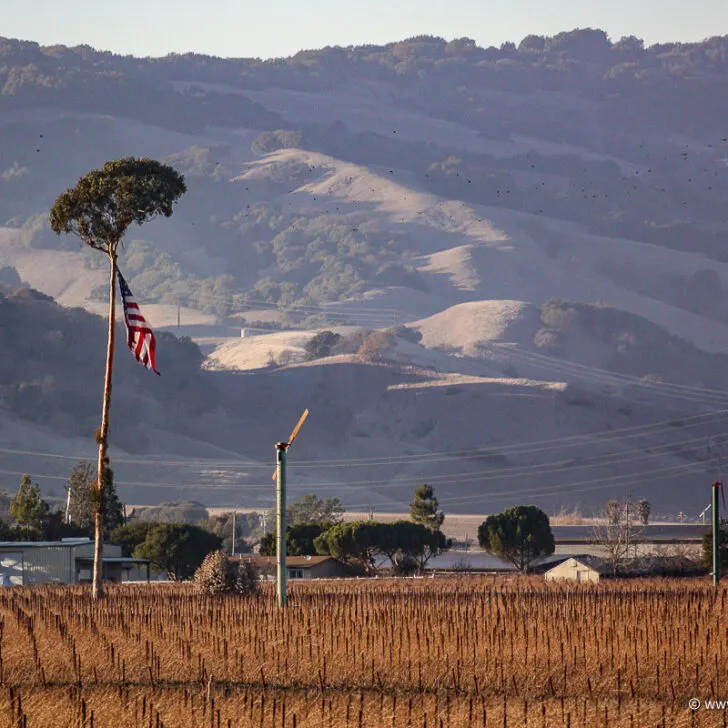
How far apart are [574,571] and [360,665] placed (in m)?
63.9

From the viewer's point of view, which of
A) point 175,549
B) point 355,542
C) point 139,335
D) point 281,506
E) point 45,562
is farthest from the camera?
point 355,542

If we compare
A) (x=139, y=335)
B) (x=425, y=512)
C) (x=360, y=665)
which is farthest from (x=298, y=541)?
(x=360, y=665)

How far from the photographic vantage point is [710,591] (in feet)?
213

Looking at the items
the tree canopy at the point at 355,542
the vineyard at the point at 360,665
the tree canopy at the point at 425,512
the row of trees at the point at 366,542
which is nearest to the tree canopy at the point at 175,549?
the row of trees at the point at 366,542

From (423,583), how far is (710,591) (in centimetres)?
2111

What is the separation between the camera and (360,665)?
123 feet

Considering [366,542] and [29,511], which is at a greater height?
[29,511]

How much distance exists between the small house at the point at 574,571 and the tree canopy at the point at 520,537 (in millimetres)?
20322

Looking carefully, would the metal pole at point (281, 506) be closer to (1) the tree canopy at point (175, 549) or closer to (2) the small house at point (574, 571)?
(2) the small house at point (574, 571)

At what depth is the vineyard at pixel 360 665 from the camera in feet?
93.9

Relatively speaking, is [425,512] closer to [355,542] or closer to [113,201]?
[355,542]

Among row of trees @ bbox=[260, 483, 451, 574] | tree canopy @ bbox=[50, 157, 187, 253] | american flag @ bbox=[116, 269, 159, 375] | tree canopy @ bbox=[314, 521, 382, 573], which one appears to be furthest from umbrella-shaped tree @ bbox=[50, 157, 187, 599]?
tree canopy @ bbox=[314, 521, 382, 573]

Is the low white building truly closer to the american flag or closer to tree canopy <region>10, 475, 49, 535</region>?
tree canopy <region>10, 475, 49, 535</region>

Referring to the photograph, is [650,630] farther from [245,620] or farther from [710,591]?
[710,591]
